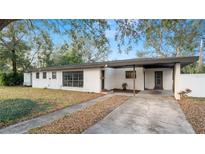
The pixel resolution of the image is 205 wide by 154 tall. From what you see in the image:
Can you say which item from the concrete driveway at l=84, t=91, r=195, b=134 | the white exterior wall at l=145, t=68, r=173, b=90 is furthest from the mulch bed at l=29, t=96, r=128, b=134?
the white exterior wall at l=145, t=68, r=173, b=90

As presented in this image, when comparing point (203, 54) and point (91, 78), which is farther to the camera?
point (203, 54)

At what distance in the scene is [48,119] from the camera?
5.43 metres

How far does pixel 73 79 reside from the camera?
1481 cm

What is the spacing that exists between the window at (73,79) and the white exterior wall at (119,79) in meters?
2.33

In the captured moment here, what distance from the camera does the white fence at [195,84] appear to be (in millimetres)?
10664

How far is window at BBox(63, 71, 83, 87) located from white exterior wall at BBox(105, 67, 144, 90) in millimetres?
2333

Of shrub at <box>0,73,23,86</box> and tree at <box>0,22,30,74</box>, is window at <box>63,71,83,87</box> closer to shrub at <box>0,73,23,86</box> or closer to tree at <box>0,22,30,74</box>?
tree at <box>0,22,30,74</box>

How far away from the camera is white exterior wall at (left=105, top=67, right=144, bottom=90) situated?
1408 cm
